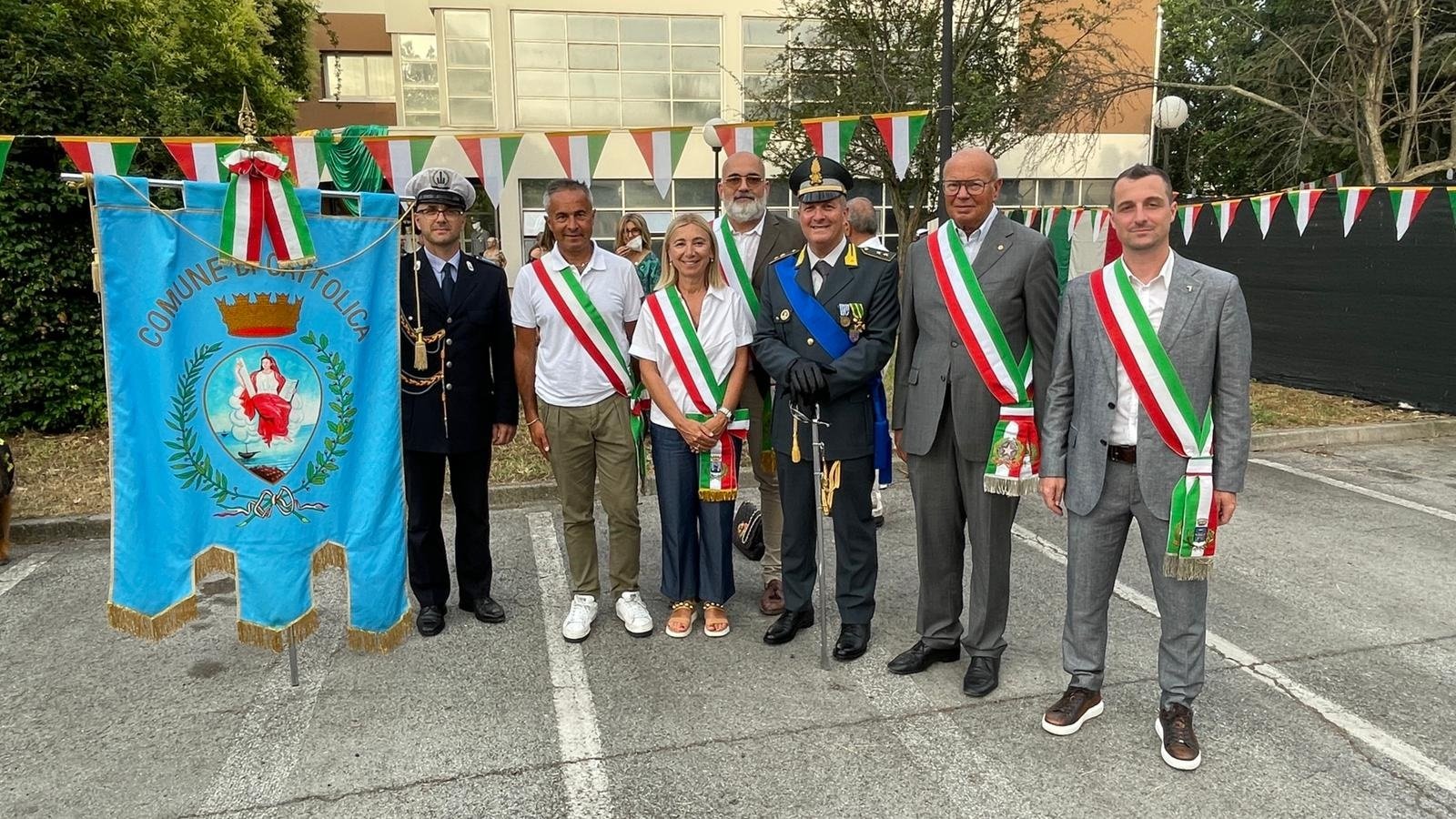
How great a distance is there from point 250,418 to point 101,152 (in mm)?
5034

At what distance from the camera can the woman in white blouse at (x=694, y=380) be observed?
144 inches

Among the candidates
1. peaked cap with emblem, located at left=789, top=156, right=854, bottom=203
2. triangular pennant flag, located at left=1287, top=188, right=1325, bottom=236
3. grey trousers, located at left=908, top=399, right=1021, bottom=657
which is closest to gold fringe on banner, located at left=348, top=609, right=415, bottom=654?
grey trousers, located at left=908, top=399, right=1021, bottom=657

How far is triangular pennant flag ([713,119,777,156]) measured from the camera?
7020mm

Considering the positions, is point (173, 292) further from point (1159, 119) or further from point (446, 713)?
point (1159, 119)

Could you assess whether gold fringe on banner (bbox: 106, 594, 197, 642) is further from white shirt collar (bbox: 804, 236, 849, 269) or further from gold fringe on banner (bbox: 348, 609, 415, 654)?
white shirt collar (bbox: 804, 236, 849, 269)

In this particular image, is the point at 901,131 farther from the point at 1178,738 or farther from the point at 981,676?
the point at 1178,738

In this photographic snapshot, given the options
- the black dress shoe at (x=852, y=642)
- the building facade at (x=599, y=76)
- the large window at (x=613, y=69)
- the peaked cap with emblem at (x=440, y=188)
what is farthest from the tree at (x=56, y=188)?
the large window at (x=613, y=69)

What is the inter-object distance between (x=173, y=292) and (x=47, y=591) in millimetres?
2557

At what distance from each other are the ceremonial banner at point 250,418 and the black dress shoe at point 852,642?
5.88ft

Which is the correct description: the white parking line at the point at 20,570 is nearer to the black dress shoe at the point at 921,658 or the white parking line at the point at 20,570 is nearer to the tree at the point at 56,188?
the tree at the point at 56,188

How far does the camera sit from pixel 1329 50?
14.5 meters

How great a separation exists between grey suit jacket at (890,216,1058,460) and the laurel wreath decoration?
2122mm

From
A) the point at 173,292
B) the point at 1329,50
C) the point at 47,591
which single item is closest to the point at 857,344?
the point at 173,292

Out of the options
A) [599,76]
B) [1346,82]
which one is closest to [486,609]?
[1346,82]
